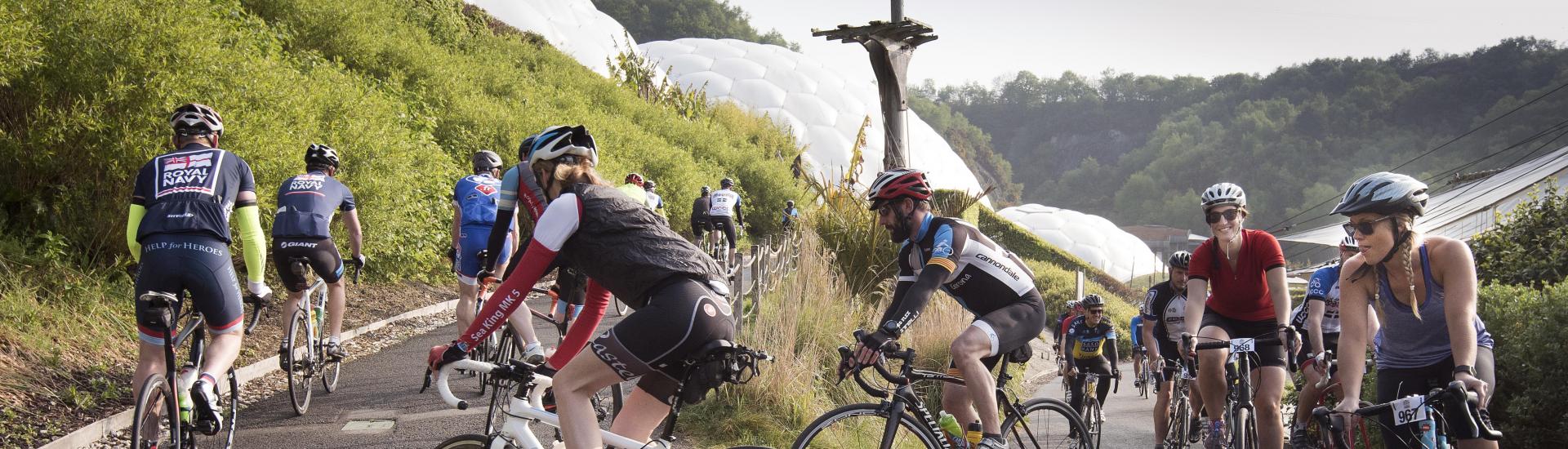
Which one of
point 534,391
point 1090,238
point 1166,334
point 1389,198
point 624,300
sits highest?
point 1389,198

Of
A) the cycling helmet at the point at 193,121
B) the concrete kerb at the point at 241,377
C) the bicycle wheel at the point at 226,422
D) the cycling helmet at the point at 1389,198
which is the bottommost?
the concrete kerb at the point at 241,377

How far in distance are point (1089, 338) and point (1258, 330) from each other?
3.61 meters

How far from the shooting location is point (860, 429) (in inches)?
195

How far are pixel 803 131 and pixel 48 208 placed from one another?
153 feet

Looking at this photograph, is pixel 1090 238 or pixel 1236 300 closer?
pixel 1236 300

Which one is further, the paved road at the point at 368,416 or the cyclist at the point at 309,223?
the cyclist at the point at 309,223

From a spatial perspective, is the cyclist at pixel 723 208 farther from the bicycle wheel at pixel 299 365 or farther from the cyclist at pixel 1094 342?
the bicycle wheel at pixel 299 365

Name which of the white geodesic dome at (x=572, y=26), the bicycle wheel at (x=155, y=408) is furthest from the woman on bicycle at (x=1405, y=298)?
the white geodesic dome at (x=572, y=26)

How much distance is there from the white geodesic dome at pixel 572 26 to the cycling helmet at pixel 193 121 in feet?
103

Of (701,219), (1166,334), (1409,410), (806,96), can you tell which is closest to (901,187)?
(1409,410)

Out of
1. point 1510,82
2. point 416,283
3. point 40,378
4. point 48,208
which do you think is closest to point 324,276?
point 40,378

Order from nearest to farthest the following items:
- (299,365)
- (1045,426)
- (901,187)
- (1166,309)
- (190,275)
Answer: (190,275)
(901,187)
(1045,426)
(299,365)
(1166,309)

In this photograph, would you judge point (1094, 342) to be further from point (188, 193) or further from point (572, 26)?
point (572, 26)

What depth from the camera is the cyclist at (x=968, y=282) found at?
5215 millimetres
